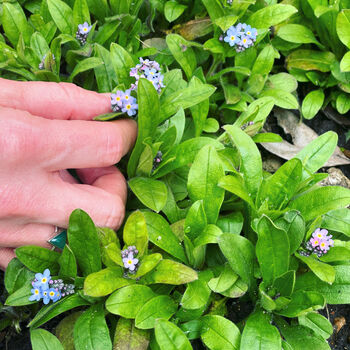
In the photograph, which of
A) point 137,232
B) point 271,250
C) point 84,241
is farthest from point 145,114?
point 271,250

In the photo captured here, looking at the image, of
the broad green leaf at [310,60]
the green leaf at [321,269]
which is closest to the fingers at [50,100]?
the green leaf at [321,269]

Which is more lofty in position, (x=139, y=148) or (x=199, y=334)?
(x=139, y=148)

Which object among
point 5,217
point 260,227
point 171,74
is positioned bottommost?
point 260,227

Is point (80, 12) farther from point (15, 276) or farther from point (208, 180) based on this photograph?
point (15, 276)

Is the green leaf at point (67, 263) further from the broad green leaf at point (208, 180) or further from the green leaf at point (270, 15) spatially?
the green leaf at point (270, 15)

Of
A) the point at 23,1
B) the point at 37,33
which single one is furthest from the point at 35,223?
the point at 23,1

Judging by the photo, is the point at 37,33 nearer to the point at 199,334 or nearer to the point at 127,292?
the point at 127,292
